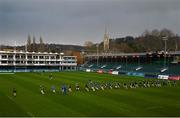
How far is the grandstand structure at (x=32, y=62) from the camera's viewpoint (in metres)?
121

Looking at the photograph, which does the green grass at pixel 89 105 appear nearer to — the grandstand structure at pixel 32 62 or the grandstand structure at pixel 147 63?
the grandstand structure at pixel 147 63

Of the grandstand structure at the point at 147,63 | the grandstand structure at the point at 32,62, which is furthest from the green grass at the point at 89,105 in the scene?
the grandstand structure at the point at 32,62

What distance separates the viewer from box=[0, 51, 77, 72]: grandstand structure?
121 meters

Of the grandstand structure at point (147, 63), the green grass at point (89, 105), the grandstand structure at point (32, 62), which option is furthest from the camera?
the grandstand structure at point (32, 62)

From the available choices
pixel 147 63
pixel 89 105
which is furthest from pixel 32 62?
pixel 89 105

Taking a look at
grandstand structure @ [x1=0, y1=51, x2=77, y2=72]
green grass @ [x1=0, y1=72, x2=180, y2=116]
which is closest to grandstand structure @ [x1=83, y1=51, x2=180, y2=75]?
grandstand structure @ [x1=0, y1=51, x2=77, y2=72]

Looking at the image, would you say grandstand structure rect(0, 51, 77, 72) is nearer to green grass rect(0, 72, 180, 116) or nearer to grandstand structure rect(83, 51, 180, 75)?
grandstand structure rect(83, 51, 180, 75)

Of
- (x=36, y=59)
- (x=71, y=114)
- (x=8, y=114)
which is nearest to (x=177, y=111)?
(x=71, y=114)

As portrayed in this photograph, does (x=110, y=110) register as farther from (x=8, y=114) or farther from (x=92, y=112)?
(x=8, y=114)

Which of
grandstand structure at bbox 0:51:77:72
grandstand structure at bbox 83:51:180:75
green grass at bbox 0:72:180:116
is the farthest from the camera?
grandstand structure at bbox 0:51:77:72

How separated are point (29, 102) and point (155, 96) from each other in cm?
1623

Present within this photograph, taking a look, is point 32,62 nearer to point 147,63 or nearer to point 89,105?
point 147,63

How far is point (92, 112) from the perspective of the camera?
28750 mm

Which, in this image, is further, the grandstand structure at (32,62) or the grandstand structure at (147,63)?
the grandstand structure at (32,62)
